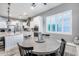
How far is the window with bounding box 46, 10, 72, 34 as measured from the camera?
5.75 feet

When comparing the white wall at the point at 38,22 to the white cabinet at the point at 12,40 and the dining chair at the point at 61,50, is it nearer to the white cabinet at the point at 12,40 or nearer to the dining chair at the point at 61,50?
the white cabinet at the point at 12,40

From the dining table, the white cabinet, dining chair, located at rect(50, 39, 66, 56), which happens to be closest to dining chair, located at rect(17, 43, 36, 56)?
the dining table

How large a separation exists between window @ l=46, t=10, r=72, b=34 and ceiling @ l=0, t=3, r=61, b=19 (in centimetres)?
22

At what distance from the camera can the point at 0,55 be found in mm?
1716

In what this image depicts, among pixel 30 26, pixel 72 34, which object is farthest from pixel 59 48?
pixel 30 26

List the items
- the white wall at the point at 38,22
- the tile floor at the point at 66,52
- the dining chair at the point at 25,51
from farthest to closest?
the white wall at the point at 38,22 → the tile floor at the point at 66,52 → the dining chair at the point at 25,51

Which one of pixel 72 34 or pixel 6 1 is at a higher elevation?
pixel 6 1

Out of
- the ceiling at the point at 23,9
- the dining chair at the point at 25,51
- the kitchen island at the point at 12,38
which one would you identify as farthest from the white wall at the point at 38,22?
the dining chair at the point at 25,51

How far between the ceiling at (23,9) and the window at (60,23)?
8.6 inches

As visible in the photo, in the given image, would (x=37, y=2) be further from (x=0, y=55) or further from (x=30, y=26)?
(x=0, y=55)

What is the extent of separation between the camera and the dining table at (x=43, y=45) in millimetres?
1581

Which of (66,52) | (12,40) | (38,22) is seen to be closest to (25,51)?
(12,40)

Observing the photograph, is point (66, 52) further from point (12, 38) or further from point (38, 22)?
point (12, 38)

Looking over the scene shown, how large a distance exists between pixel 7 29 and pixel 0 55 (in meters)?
0.48
